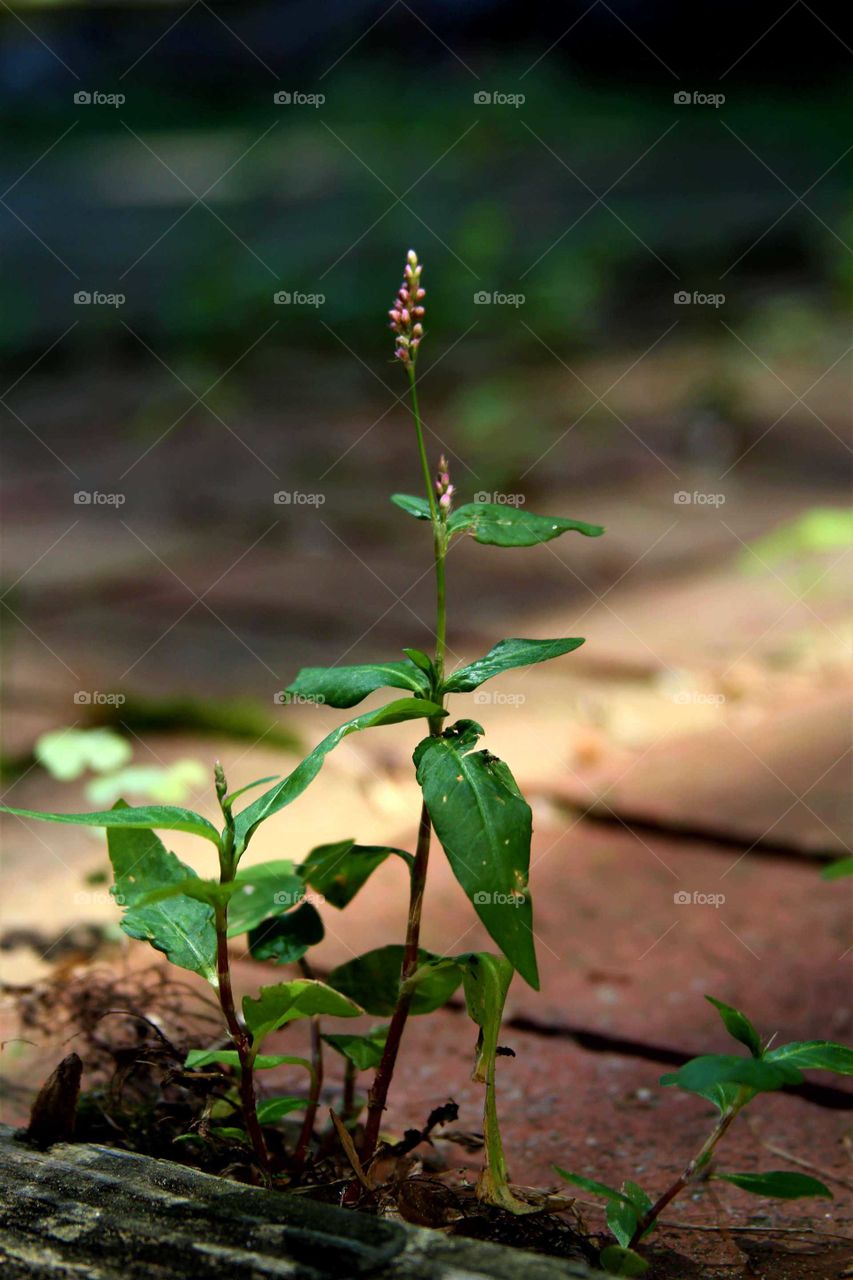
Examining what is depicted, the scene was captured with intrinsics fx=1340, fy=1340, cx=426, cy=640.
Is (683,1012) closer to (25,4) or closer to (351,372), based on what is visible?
(351,372)

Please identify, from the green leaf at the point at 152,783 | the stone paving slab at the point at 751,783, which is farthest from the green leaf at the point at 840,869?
the green leaf at the point at 152,783

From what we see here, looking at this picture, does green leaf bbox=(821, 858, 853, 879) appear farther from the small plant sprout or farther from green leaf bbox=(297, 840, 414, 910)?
green leaf bbox=(297, 840, 414, 910)

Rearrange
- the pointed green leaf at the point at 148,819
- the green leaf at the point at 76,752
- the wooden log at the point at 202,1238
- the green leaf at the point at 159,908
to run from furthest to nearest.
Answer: the green leaf at the point at 76,752 → the green leaf at the point at 159,908 → the pointed green leaf at the point at 148,819 → the wooden log at the point at 202,1238

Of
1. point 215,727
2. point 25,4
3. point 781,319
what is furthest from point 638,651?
point 25,4

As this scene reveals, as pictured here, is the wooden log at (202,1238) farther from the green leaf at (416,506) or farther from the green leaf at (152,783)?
the green leaf at (152,783)

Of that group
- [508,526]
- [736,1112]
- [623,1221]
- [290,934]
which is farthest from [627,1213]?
[508,526]
